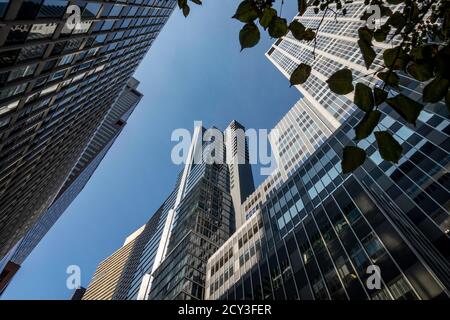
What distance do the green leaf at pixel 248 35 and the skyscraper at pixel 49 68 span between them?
549 inches

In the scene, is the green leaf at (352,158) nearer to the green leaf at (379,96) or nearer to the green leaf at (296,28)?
the green leaf at (379,96)

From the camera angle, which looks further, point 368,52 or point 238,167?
point 238,167

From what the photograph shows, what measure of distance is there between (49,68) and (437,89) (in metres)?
22.1

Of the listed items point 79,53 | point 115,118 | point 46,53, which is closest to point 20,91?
point 46,53

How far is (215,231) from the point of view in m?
71.0

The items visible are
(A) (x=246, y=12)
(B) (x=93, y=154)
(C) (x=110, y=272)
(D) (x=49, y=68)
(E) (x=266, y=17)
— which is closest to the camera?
(A) (x=246, y=12)

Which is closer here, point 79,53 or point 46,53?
point 46,53

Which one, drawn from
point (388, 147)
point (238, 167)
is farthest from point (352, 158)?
point (238, 167)

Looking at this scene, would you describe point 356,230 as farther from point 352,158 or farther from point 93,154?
point 93,154

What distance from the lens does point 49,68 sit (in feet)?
63.9

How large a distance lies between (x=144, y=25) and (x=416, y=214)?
1448 inches

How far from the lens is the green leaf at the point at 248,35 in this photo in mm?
2652

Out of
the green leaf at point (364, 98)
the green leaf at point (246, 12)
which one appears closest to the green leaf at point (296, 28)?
the green leaf at point (246, 12)
